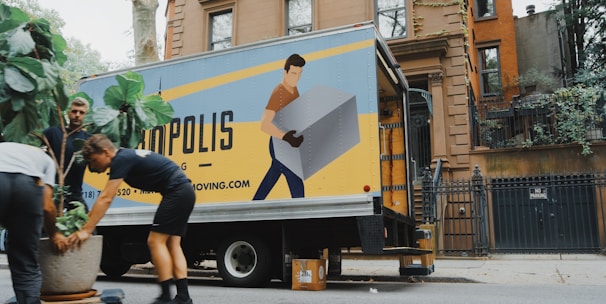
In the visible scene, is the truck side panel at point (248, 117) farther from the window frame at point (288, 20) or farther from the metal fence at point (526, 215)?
the window frame at point (288, 20)

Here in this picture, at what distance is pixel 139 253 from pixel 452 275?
5082 mm

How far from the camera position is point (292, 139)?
24.1 ft

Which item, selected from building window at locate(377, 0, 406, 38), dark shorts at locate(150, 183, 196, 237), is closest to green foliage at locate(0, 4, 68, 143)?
dark shorts at locate(150, 183, 196, 237)

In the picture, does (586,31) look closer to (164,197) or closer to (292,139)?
(292,139)

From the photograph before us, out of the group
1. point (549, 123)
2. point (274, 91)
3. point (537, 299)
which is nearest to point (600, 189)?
point (549, 123)

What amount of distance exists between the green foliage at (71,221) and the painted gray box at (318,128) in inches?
131

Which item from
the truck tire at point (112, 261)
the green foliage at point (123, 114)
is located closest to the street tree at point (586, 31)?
the truck tire at point (112, 261)

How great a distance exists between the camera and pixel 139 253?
8.37m

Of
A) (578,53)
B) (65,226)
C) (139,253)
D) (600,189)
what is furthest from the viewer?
(578,53)

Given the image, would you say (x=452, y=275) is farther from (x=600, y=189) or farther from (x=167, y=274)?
(x=600, y=189)

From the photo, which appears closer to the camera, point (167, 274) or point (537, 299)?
point (167, 274)

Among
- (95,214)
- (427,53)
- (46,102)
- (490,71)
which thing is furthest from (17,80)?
(490,71)

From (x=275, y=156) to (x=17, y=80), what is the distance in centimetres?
373

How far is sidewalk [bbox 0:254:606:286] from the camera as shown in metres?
8.41
